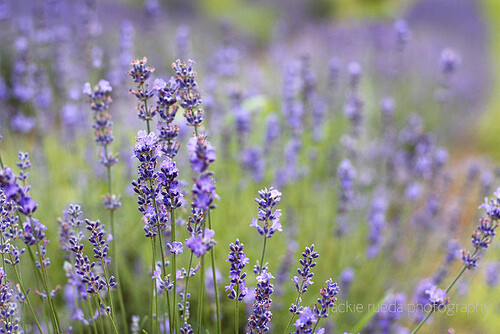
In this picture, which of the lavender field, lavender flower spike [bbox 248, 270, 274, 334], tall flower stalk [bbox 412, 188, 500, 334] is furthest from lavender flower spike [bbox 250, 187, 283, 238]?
tall flower stalk [bbox 412, 188, 500, 334]

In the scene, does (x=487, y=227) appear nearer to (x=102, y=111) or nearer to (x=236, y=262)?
(x=236, y=262)

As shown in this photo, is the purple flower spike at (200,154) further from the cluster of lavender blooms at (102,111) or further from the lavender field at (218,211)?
the cluster of lavender blooms at (102,111)

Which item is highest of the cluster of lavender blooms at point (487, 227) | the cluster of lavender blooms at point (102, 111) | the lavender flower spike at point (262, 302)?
the cluster of lavender blooms at point (102, 111)

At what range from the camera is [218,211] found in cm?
323

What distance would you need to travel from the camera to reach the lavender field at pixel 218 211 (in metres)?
1.28

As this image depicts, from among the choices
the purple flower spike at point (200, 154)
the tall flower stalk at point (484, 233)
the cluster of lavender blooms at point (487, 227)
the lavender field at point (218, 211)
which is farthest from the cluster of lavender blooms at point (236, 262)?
the cluster of lavender blooms at point (487, 227)

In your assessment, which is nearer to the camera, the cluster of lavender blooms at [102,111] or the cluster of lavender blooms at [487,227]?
the cluster of lavender blooms at [487,227]

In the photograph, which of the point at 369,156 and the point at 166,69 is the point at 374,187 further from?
the point at 166,69

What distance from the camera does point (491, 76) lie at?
8.17m

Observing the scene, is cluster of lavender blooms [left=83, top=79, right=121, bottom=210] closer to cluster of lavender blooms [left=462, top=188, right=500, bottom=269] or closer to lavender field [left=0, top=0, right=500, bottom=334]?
lavender field [left=0, top=0, right=500, bottom=334]

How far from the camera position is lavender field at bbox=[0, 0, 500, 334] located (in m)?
1.28

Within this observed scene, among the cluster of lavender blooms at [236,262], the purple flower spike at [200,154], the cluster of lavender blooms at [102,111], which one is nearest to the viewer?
the purple flower spike at [200,154]

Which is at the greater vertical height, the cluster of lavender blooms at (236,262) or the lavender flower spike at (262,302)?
the cluster of lavender blooms at (236,262)

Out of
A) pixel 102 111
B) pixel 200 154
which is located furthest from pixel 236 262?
pixel 102 111
